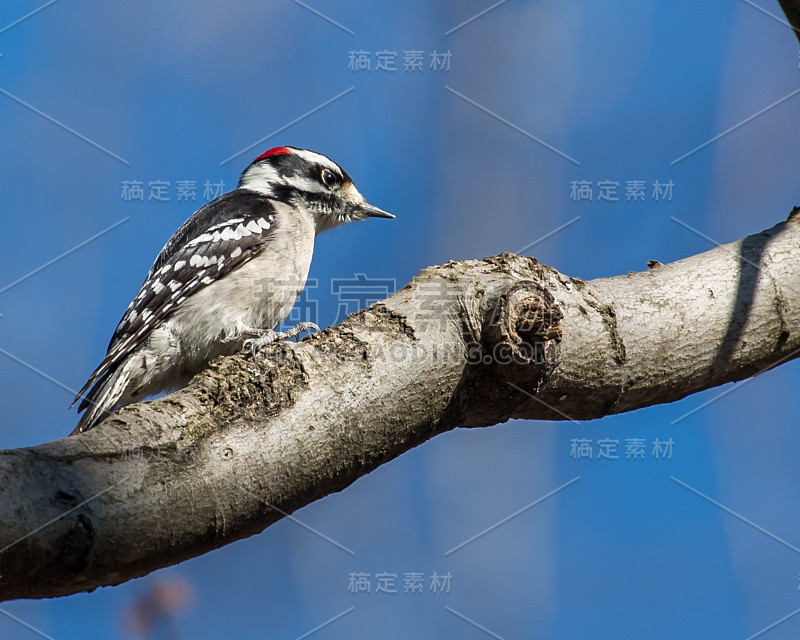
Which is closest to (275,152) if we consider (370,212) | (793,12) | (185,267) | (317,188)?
(317,188)

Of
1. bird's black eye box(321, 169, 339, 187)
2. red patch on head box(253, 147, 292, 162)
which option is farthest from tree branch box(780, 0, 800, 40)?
red patch on head box(253, 147, 292, 162)

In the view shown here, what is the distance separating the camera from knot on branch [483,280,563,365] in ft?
7.44

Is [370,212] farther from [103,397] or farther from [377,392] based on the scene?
[377,392]

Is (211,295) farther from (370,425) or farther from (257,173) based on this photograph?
(370,425)

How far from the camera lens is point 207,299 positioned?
171 inches

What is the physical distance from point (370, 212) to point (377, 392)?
3484mm

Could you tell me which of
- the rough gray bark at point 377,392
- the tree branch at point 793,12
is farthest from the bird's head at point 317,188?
the tree branch at point 793,12

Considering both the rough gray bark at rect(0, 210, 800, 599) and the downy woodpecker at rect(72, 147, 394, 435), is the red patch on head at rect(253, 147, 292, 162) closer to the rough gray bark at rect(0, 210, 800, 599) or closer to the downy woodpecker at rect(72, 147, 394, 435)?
the downy woodpecker at rect(72, 147, 394, 435)

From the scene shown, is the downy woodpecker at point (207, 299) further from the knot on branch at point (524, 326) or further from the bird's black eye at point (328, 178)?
the knot on branch at point (524, 326)

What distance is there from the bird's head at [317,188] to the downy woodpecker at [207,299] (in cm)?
22

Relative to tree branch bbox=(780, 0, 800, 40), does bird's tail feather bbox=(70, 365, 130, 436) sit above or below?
below

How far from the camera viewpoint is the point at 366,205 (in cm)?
552

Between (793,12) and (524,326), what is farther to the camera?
(793,12)

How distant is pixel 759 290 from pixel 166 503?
1933mm
